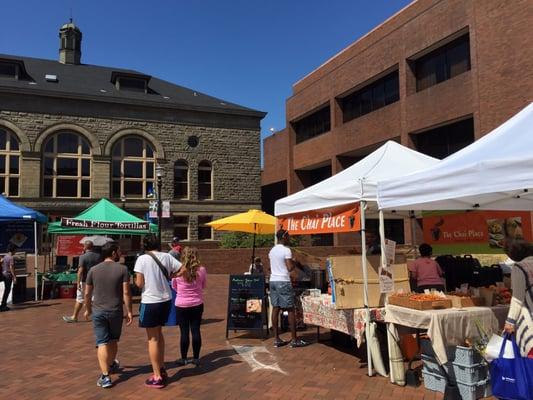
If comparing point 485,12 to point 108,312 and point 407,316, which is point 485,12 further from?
point 108,312

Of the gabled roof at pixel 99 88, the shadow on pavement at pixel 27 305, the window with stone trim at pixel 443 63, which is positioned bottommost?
the shadow on pavement at pixel 27 305

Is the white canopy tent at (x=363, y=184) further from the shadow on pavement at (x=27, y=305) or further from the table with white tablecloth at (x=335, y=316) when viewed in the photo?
the shadow on pavement at (x=27, y=305)

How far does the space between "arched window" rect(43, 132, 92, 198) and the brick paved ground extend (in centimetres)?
2359

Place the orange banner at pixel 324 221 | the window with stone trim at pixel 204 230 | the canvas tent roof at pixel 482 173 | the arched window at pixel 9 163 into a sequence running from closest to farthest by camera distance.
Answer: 1. the canvas tent roof at pixel 482 173
2. the orange banner at pixel 324 221
3. the arched window at pixel 9 163
4. the window with stone trim at pixel 204 230

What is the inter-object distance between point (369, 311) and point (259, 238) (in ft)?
62.1

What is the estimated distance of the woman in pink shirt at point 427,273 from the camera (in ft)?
23.2

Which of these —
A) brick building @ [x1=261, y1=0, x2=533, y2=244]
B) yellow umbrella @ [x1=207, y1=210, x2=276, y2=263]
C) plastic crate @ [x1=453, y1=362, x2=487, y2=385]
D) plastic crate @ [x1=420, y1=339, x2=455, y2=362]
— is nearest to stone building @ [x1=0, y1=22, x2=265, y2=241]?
brick building @ [x1=261, y1=0, x2=533, y2=244]

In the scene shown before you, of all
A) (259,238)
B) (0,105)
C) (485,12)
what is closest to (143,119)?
(0,105)

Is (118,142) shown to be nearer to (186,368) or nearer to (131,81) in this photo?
(131,81)

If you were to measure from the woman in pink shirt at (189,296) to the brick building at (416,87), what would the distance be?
17.4m

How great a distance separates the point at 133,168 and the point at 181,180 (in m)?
3.47

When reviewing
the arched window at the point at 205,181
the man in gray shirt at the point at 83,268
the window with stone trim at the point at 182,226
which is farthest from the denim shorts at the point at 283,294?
the arched window at the point at 205,181

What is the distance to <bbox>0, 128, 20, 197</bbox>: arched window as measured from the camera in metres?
29.6

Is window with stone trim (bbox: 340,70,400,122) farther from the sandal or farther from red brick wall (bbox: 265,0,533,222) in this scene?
the sandal
